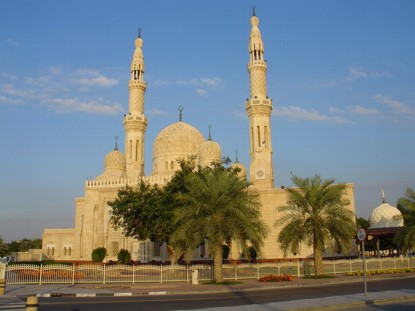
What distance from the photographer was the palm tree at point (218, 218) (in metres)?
19.9

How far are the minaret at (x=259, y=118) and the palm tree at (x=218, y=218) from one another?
18627 mm

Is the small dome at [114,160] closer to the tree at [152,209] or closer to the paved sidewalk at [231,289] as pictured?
the tree at [152,209]

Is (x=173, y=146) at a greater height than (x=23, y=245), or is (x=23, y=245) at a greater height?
(x=173, y=146)

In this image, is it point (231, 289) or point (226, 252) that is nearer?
point (231, 289)

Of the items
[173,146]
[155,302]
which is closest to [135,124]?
[173,146]

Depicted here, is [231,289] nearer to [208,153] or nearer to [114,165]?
Answer: [208,153]

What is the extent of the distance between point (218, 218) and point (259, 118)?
21.9 meters

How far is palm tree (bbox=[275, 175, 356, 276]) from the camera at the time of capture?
22.4 metres

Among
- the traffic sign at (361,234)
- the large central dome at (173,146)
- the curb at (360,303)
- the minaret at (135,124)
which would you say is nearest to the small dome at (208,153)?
the large central dome at (173,146)

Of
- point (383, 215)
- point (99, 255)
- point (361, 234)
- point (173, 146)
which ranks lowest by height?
point (99, 255)

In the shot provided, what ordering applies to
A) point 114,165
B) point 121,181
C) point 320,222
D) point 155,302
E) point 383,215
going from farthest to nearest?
1. point 383,215
2. point 114,165
3. point 121,181
4. point 320,222
5. point 155,302

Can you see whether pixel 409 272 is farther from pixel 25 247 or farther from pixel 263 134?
pixel 25 247

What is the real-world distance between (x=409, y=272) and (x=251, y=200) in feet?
35.0

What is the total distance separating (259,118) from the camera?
40812 mm
